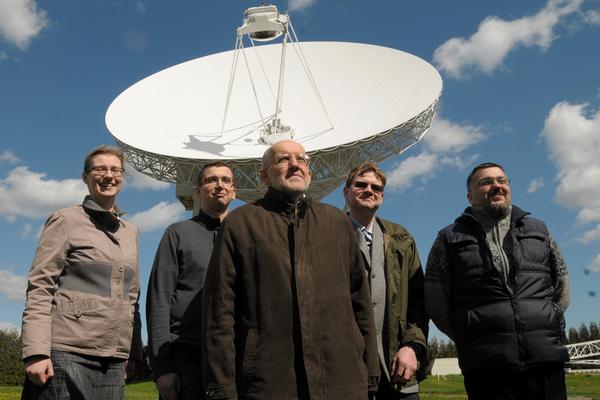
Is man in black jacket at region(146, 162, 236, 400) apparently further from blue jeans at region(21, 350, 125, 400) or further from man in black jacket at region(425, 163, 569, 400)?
man in black jacket at region(425, 163, 569, 400)

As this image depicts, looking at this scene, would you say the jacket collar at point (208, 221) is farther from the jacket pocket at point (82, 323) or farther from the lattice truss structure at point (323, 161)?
the lattice truss structure at point (323, 161)

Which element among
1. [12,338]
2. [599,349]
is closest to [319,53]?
[599,349]

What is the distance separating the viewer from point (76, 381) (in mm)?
4152

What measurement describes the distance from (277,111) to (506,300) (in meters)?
19.5

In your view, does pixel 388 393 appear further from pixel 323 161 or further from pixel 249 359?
pixel 323 161

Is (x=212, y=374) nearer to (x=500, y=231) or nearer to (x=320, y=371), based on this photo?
(x=320, y=371)

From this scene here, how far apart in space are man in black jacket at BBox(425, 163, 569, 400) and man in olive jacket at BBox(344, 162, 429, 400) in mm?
173

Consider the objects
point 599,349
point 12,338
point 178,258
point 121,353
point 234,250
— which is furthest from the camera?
point 12,338

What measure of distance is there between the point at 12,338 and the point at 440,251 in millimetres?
65444

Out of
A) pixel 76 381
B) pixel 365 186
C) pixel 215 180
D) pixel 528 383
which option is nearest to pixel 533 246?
pixel 528 383

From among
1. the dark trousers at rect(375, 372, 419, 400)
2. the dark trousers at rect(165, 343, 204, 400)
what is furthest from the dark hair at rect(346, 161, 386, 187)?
the dark trousers at rect(165, 343, 204, 400)

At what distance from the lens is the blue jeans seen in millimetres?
4148

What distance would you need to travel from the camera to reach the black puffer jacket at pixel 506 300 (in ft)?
14.9

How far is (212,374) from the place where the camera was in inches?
139
